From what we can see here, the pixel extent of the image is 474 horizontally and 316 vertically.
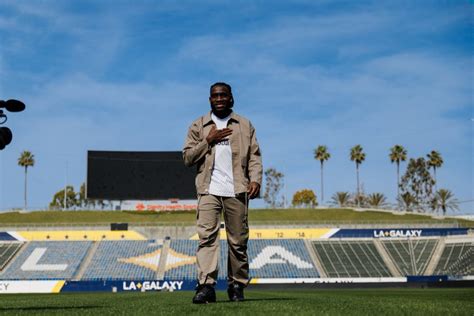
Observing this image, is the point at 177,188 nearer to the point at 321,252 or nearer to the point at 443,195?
the point at 321,252

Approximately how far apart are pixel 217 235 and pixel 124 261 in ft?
148

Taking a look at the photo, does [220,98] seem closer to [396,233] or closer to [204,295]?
[204,295]

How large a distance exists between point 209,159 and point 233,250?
99 cm

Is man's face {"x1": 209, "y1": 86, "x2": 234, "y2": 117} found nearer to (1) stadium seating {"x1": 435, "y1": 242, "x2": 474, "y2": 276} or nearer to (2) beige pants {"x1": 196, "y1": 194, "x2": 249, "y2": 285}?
(2) beige pants {"x1": 196, "y1": 194, "x2": 249, "y2": 285}

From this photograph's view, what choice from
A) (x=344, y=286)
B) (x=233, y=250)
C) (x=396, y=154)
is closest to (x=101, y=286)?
(x=344, y=286)

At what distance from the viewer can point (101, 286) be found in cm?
4162

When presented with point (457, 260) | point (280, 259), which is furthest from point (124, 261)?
point (457, 260)

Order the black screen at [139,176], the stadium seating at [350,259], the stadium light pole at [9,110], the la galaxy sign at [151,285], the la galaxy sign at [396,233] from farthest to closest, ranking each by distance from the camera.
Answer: the black screen at [139,176] < the la galaxy sign at [396,233] < the stadium seating at [350,259] < the la galaxy sign at [151,285] < the stadium light pole at [9,110]

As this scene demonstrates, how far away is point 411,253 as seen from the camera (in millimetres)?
51375

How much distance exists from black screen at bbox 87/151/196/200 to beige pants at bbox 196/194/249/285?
51.4 meters

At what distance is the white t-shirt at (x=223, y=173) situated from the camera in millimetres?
6520

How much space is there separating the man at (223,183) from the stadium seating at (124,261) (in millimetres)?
41488

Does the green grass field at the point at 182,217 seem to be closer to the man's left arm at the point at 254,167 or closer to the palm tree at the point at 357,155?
the palm tree at the point at 357,155

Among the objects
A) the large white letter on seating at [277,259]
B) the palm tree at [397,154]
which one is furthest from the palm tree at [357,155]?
the large white letter on seating at [277,259]
